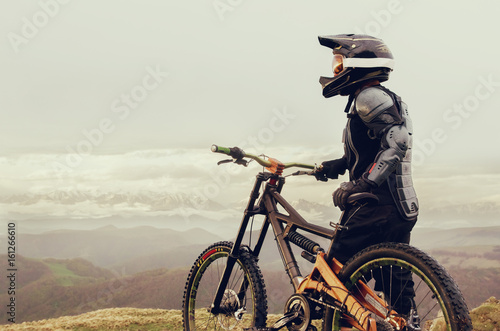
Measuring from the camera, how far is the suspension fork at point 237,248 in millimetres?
6734

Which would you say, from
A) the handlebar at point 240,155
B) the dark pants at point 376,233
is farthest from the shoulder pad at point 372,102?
the handlebar at point 240,155

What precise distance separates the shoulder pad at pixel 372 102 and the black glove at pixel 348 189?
0.69 meters

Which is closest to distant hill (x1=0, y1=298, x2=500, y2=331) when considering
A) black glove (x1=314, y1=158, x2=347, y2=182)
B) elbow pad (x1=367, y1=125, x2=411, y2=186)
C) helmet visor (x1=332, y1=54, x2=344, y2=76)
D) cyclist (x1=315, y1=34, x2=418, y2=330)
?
black glove (x1=314, y1=158, x2=347, y2=182)

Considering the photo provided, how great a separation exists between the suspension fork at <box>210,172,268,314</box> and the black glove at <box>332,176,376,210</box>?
1.26 meters

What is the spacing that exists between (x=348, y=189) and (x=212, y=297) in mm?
2830

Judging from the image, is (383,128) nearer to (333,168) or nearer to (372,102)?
(372,102)

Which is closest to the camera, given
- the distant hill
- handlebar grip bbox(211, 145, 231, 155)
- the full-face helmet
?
the full-face helmet

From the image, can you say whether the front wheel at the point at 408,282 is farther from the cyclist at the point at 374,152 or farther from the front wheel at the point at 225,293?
the front wheel at the point at 225,293

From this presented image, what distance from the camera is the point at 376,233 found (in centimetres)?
573

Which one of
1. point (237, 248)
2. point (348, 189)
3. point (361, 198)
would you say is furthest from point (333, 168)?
point (237, 248)

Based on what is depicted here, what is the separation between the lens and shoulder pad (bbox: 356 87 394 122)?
18.4 feet

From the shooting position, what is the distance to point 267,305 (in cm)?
655

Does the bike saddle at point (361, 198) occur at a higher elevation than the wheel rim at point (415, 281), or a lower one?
higher

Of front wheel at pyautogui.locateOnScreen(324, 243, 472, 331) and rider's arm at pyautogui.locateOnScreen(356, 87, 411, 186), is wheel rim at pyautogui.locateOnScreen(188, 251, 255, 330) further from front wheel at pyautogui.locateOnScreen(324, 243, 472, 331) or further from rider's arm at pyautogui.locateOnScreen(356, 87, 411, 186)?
rider's arm at pyautogui.locateOnScreen(356, 87, 411, 186)
